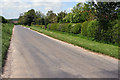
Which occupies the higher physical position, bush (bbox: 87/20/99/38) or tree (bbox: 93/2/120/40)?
tree (bbox: 93/2/120/40)

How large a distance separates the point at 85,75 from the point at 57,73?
3.81 feet

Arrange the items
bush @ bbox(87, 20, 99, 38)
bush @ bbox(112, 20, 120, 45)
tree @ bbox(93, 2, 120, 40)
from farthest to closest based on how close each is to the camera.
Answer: bush @ bbox(87, 20, 99, 38), tree @ bbox(93, 2, 120, 40), bush @ bbox(112, 20, 120, 45)

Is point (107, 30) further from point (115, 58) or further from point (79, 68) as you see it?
point (79, 68)

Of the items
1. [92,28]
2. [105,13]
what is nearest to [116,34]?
[105,13]

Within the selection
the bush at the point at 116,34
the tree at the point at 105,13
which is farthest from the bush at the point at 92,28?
the bush at the point at 116,34

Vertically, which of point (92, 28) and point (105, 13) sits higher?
point (105, 13)

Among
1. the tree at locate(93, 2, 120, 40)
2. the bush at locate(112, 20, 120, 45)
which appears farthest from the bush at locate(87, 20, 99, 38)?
the bush at locate(112, 20, 120, 45)

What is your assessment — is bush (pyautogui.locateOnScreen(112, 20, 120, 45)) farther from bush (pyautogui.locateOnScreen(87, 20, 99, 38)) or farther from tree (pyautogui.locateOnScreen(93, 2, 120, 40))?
bush (pyautogui.locateOnScreen(87, 20, 99, 38))

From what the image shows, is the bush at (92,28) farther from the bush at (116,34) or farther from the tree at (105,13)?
the bush at (116,34)

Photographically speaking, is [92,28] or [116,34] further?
[92,28]

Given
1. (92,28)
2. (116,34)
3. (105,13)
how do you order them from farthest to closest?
(92,28) < (105,13) < (116,34)

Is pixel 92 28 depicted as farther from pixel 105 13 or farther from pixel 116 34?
pixel 116 34

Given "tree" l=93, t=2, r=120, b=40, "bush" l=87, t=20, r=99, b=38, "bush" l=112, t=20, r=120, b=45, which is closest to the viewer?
"bush" l=112, t=20, r=120, b=45

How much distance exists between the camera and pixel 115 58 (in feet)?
31.1
